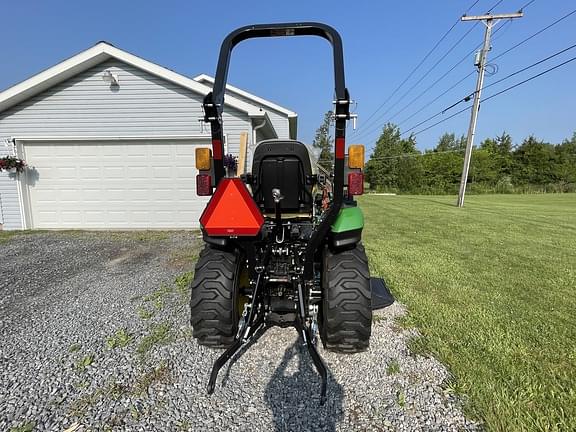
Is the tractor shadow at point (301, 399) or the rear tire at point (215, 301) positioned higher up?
the rear tire at point (215, 301)

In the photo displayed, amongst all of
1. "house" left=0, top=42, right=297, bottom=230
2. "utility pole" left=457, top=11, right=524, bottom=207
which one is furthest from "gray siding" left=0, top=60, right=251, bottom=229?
"utility pole" left=457, top=11, right=524, bottom=207

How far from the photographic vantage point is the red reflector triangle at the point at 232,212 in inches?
76.5

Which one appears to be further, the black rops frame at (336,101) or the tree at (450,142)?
the tree at (450,142)

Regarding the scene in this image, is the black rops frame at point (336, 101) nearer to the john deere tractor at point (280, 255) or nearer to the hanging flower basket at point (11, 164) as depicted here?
the john deere tractor at point (280, 255)

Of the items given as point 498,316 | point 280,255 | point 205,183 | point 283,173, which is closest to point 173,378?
point 280,255

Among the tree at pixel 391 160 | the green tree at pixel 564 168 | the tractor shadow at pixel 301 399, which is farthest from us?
the tree at pixel 391 160

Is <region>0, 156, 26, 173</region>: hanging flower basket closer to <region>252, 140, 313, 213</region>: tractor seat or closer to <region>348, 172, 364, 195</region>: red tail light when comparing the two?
<region>252, 140, 313, 213</region>: tractor seat

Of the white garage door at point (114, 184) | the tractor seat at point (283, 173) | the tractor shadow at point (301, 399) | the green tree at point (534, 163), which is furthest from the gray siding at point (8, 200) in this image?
the green tree at point (534, 163)

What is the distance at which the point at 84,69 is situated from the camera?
7.71 meters

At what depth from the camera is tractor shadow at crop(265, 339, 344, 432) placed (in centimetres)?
184

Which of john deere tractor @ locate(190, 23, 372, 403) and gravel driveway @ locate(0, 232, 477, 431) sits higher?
john deere tractor @ locate(190, 23, 372, 403)

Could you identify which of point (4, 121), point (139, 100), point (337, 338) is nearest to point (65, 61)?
point (139, 100)

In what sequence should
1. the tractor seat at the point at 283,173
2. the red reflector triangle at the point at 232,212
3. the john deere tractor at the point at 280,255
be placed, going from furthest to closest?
1. the tractor seat at the point at 283,173
2. the john deere tractor at the point at 280,255
3. the red reflector triangle at the point at 232,212

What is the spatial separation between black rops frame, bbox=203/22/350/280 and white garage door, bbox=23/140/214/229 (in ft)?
19.6
